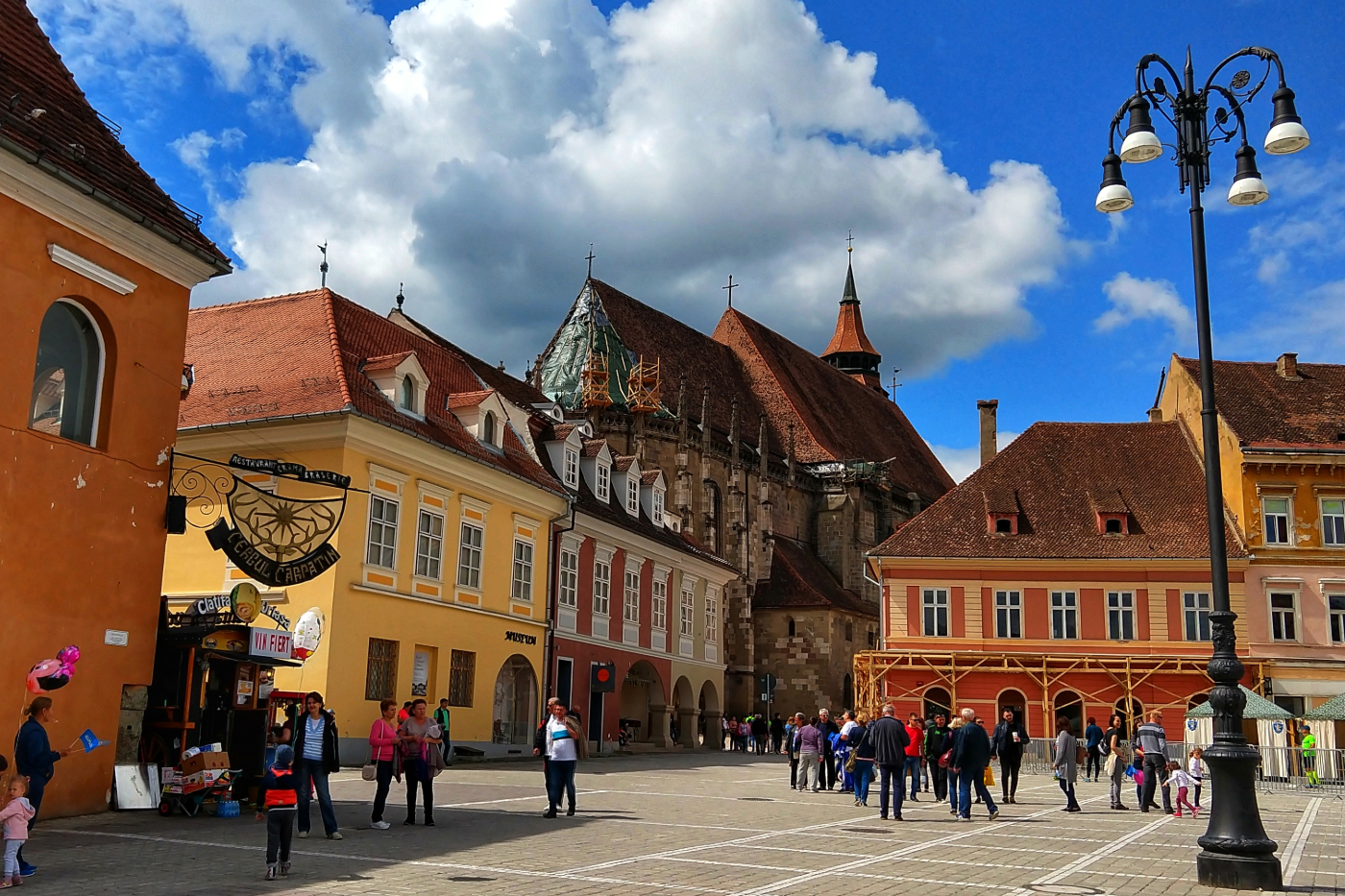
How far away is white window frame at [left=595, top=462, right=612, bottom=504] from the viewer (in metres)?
38.0

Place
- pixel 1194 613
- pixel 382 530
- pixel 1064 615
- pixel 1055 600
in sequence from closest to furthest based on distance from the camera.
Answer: pixel 382 530
pixel 1194 613
pixel 1064 615
pixel 1055 600

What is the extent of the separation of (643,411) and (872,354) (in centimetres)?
4206

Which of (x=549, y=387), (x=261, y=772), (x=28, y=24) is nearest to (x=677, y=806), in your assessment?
(x=261, y=772)

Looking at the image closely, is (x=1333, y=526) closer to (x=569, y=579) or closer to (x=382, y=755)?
(x=569, y=579)

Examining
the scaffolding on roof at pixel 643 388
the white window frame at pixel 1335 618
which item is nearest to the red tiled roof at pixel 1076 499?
the white window frame at pixel 1335 618

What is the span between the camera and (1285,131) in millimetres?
12039

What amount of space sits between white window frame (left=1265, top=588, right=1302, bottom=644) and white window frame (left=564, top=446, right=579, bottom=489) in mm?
20787

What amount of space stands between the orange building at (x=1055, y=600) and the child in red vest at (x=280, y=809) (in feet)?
99.9

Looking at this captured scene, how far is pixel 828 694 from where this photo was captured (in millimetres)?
53969

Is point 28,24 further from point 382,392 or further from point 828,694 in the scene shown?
point 828,694

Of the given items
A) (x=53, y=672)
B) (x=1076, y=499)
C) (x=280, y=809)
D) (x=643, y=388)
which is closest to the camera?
(x=280, y=809)

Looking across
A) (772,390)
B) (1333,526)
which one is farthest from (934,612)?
(772,390)

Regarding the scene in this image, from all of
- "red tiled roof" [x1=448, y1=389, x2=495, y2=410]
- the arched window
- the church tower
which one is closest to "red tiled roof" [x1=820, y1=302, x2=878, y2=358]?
the church tower

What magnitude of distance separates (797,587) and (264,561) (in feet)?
137
